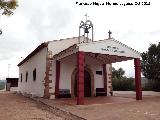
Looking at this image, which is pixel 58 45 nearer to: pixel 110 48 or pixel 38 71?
pixel 38 71

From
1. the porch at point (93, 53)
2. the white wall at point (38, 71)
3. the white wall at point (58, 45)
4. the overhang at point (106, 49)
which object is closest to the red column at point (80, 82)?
the porch at point (93, 53)

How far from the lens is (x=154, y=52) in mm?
19156

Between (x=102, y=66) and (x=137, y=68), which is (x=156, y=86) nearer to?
(x=102, y=66)

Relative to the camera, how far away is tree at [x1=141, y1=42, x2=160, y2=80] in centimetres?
1853

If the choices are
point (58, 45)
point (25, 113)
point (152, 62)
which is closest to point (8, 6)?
point (25, 113)

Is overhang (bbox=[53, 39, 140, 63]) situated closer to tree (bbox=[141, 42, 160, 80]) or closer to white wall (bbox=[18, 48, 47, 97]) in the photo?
white wall (bbox=[18, 48, 47, 97])

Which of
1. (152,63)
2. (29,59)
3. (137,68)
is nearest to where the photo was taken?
(137,68)

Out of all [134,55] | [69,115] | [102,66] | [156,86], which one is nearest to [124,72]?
[156,86]

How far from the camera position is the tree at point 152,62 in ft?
60.8

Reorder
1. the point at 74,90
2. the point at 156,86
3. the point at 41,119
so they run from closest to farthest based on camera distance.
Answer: the point at 41,119, the point at 74,90, the point at 156,86

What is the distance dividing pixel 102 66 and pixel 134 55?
4.27 metres

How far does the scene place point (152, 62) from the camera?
18891 mm

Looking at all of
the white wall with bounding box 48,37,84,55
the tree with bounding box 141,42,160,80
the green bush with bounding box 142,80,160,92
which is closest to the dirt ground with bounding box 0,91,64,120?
the white wall with bounding box 48,37,84,55

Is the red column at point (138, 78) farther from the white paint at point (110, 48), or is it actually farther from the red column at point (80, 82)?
the red column at point (80, 82)
